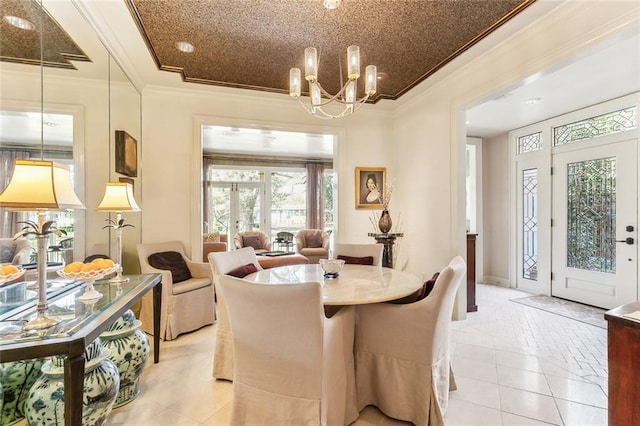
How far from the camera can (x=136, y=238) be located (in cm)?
350

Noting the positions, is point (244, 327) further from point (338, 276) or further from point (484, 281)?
point (484, 281)

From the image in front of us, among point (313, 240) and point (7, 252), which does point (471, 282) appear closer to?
point (313, 240)

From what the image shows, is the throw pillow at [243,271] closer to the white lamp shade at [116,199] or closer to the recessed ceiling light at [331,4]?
the white lamp shade at [116,199]

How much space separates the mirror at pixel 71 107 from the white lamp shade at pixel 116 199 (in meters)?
0.15

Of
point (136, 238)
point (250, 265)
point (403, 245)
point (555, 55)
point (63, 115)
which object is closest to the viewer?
point (63, 115)

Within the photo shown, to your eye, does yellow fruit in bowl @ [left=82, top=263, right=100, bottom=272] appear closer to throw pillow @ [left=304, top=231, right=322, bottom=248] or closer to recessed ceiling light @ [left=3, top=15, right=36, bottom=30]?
recessed ceiling light @ [left=3, top=15, right=36, bottom=30]

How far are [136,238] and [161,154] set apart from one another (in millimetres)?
1033

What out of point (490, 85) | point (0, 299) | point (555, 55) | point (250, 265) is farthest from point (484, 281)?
point (0, 299)

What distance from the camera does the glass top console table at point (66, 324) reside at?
114cm

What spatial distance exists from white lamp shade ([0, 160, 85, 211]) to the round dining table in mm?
1139

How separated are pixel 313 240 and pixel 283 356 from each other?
17.6 ft

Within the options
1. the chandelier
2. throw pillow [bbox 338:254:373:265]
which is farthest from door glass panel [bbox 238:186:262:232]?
the chandelier

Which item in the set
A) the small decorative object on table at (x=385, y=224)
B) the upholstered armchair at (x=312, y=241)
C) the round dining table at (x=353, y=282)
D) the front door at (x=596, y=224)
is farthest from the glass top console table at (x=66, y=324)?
the front door at (x=596, y=224)

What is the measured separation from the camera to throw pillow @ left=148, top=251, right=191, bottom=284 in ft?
10.7
